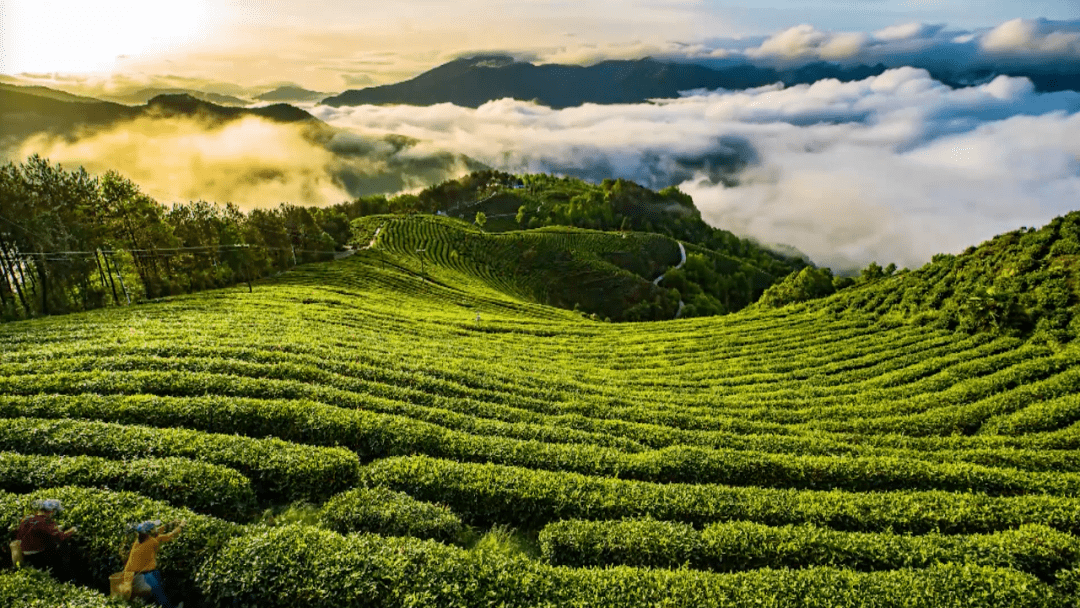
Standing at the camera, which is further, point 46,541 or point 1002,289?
point 1002,289

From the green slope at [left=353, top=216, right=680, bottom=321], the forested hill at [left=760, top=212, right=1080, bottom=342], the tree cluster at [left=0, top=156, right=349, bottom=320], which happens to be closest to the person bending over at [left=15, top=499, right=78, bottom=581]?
the forested hill at [left=760, top=212, right=1080, bottom=342]

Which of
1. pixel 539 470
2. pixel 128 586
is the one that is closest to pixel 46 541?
pixel 128 586

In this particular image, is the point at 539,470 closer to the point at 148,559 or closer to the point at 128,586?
the point at 148,559

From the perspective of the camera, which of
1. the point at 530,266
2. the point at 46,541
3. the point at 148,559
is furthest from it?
the point at 530,266

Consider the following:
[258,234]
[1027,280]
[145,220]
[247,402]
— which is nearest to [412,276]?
[258,234]

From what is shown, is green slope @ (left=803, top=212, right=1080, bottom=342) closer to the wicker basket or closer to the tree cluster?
the wicker basket

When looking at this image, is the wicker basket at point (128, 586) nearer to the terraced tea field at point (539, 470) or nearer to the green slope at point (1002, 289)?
the terraced tea field at point (539, 470)
